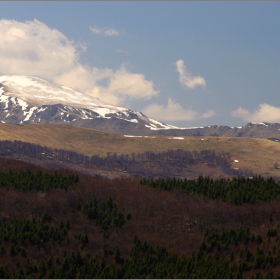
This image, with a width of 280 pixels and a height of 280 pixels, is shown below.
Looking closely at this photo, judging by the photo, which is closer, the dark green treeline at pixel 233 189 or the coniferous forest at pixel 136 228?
the coniferous forest at pixel 136 228

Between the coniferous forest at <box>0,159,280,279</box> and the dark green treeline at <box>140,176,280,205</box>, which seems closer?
the coniferous forest at <box>0,159,280,279</box>

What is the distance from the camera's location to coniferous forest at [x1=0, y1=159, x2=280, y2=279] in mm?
112875

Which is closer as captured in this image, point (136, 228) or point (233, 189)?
point (136, 228)

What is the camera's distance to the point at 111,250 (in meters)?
124

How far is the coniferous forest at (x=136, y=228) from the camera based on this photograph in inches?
4444

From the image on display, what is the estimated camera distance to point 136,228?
452 ft

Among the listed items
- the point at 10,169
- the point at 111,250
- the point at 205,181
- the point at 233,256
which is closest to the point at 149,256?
the point at 111,250

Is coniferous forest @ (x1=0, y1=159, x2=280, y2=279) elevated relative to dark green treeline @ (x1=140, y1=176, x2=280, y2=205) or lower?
lower

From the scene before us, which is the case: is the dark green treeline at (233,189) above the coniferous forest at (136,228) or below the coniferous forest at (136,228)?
above

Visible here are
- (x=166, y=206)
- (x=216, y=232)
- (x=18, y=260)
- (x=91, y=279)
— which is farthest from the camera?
(x=166, y=206)

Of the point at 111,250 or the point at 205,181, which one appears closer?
the point at 111,250

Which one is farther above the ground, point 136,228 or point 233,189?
point 233,189

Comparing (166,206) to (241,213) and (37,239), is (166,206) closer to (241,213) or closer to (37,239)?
(241,213)

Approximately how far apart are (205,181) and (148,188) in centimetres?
1968
